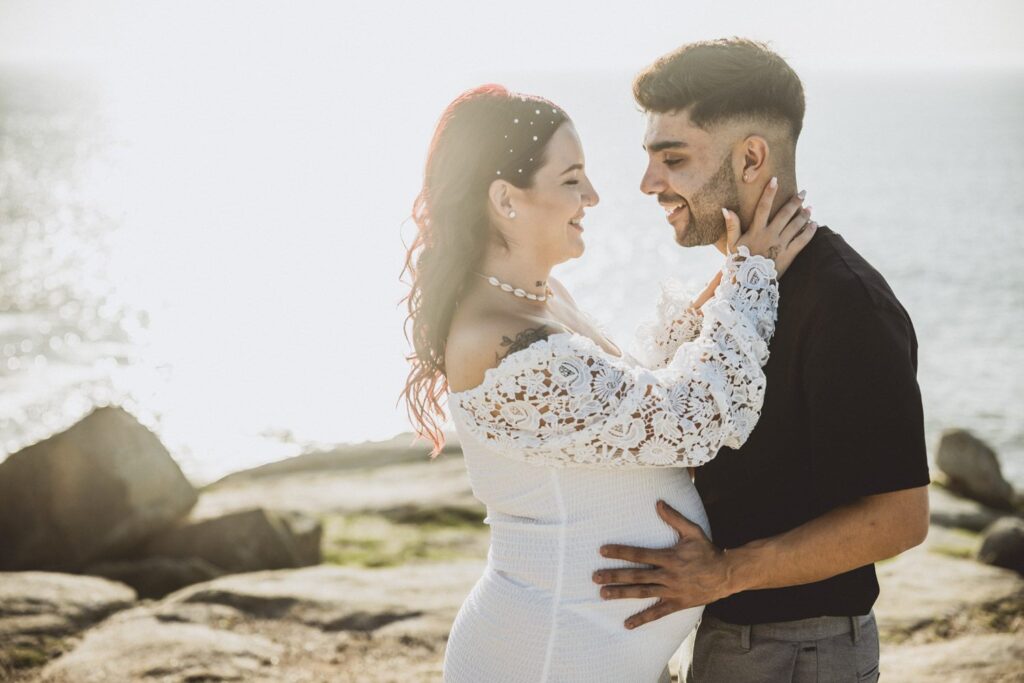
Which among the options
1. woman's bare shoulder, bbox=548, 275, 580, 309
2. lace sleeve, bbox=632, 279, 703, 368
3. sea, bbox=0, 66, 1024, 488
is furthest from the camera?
sea, bbox=0, 66, 1024, 488

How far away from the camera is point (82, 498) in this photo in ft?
30.3

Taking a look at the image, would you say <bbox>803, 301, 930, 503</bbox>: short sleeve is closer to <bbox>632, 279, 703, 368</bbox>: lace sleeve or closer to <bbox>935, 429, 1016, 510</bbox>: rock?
<bbox>632, 279, 703, 368</bbox>: lace sleeve

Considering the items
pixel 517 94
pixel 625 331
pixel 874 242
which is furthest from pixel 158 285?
pixel 517 94

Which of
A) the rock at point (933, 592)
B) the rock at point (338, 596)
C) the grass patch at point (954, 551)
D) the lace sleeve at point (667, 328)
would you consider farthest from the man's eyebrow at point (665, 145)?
the grass patch at point (954, 551)

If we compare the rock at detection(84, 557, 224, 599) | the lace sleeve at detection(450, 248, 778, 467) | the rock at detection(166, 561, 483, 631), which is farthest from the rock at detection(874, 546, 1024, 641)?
the rock at detection(84, 557, 224, 599)

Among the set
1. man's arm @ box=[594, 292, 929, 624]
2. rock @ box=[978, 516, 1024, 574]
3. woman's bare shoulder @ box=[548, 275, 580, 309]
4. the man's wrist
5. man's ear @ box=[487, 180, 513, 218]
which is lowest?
rock @ box=[978, 516, 1024, 574]

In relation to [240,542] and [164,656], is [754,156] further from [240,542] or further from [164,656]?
[240,542]

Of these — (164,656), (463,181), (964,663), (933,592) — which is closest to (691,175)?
(463,181)

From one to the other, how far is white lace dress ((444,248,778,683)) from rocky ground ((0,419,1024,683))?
3281mm

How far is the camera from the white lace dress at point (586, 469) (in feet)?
9.25

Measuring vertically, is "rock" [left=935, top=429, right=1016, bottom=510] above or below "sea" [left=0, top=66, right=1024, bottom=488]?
below

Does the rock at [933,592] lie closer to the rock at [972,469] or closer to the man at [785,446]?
the man at [785,446]

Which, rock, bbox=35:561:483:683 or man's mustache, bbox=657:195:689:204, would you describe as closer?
man's mustache, bbox=657:195:689:204

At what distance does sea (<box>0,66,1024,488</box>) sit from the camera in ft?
88.9
